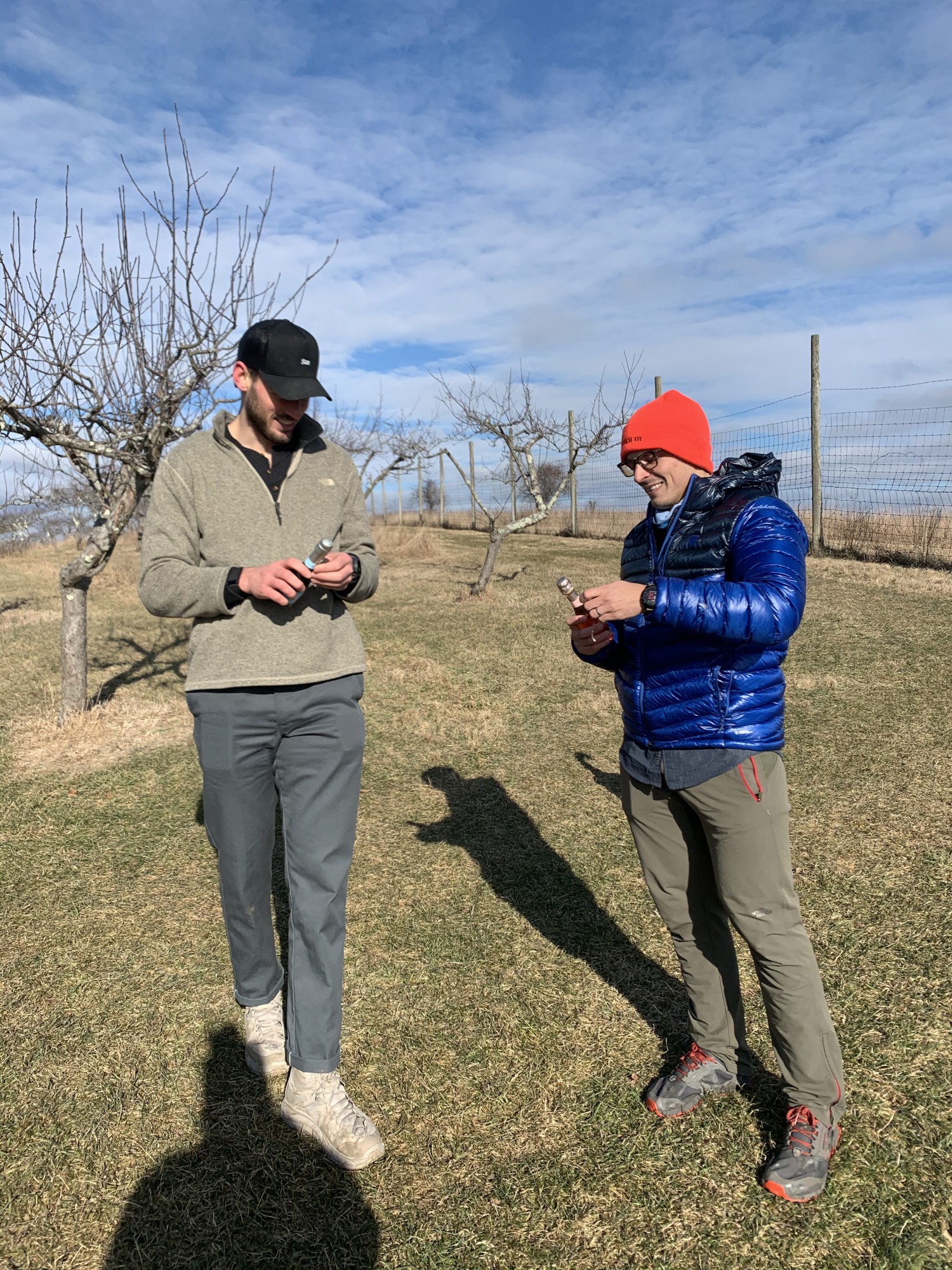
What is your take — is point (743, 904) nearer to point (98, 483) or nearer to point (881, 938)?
point (881, 938)

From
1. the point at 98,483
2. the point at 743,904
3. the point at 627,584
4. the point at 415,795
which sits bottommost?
the point at 415,795

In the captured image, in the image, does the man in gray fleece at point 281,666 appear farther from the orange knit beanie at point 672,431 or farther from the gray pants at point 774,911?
the gray pants at point 774,911

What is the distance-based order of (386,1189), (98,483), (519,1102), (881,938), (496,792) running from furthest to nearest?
(98,483)
(496,792)
(881,938)
(519,1102)
(386,1189)

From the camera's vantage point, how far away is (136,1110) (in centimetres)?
243

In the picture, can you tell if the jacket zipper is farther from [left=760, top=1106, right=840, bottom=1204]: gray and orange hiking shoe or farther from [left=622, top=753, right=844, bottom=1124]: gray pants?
[left=760, top=1106, right=840, bottom=1204]: gray and orange hiking shoe

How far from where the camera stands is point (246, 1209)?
207cm

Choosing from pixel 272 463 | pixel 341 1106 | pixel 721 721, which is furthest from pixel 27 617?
pixel 721 721

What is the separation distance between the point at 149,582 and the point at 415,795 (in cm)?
318

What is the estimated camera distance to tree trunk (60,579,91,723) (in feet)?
20.5

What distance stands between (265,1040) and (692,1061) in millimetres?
1288

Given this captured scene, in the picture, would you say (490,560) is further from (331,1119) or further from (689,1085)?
(331,1119)

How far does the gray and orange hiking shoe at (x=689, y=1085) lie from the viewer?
2297mm

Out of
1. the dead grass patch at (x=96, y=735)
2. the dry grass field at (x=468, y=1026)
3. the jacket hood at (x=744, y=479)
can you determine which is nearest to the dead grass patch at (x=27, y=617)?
the dead grass patch at (x=96, y=735)

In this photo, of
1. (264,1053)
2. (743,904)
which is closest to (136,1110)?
(264,1053)
